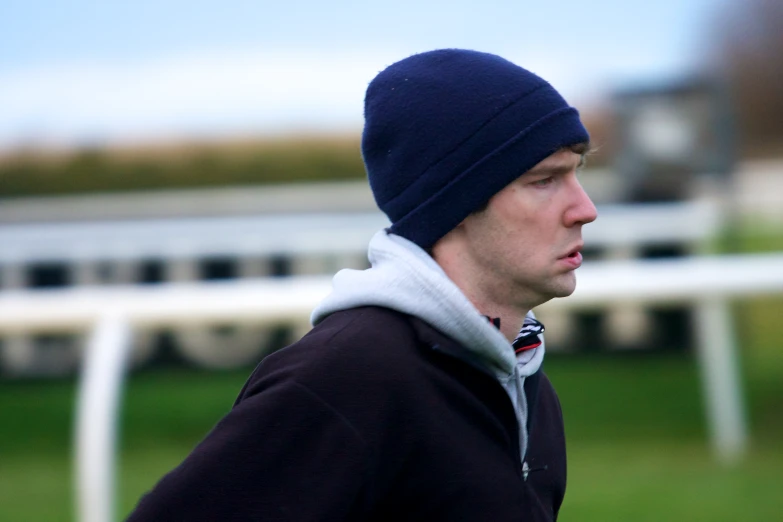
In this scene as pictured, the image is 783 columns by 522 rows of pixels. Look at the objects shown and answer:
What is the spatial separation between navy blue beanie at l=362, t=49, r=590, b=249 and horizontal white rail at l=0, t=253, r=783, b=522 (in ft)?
7.27

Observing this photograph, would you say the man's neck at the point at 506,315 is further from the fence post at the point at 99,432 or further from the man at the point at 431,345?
the fence post at the point at 99,432

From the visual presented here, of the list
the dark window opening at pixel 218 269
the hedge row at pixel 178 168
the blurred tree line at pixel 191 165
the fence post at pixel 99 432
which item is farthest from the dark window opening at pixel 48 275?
the hedge row at pixel 178 168

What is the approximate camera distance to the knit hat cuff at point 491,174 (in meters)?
1.73

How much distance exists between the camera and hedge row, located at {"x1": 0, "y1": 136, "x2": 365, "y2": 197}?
14.7m

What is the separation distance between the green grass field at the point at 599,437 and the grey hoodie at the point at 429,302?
294 cm

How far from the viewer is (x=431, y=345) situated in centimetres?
164

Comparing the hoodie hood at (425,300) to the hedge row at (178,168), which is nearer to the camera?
the hoodie hood at (425,300)

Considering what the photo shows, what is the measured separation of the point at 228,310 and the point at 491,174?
2694 mm

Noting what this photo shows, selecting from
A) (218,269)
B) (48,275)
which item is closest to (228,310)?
(218,269)

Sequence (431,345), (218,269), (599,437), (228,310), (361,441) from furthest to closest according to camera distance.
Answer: (218,269)
(599,437)
(228,310)
(431,345)
(361,441)

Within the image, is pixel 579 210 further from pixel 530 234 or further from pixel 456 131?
pixel 456 131

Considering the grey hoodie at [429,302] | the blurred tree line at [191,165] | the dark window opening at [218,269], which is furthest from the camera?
the blurred tree line at [191,165]

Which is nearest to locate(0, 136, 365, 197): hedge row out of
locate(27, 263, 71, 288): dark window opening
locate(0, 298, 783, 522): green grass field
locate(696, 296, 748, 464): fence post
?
locate(27, 263, 71, 288): dark window opening

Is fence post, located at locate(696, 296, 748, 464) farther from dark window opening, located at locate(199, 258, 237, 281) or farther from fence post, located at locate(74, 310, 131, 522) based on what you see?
dark window opening, located at locate(199, 258, 237, 281)
